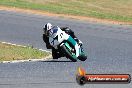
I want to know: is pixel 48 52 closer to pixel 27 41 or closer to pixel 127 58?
pixel 127 58

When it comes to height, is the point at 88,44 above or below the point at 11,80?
below

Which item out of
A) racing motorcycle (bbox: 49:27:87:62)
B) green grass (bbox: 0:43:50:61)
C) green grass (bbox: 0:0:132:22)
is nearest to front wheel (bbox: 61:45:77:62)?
racing motorcycle (bbox: 49:27:87:62)

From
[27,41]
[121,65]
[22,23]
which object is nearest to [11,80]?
[121,65]

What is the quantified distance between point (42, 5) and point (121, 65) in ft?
88.8

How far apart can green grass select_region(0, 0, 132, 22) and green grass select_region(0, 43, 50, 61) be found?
776 inches

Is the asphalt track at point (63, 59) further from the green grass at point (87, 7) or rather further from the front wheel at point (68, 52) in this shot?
the green grass at point (87, 7)

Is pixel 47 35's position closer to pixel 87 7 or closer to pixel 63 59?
pixel 63 59

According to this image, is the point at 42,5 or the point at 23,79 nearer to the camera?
the point at 23,79

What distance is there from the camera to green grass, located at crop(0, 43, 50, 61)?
62.8ft

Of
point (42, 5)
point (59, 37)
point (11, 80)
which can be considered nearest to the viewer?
point (59, 37)

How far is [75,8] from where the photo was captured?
45.8 metres

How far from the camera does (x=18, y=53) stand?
66.4 feet

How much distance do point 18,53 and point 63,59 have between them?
11.2ft

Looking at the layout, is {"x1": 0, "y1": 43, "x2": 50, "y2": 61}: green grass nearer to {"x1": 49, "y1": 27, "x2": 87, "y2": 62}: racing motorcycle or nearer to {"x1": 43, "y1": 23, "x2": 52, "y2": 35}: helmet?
{"x1": 49, "y1": 27, "x2": 87, "y2": 62}: racing motorcycle
